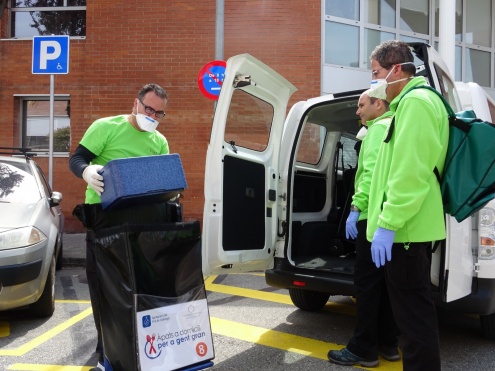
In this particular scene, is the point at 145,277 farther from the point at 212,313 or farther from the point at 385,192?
the point at 212,313

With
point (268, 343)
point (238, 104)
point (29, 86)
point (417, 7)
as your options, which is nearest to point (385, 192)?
point (238, 104)

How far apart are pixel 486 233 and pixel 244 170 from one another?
177 cm

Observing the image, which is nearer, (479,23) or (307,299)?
(307,299)

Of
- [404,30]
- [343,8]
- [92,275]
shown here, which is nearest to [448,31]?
[404,30]

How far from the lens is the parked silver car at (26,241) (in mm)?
4293

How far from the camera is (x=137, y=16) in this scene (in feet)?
35.3

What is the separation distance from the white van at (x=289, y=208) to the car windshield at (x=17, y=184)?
214 cm

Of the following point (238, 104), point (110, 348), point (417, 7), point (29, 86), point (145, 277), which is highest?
point (417, 7)

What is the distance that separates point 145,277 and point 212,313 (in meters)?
2.36

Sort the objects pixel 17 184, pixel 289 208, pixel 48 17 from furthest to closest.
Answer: pixel 48 17 < pixel 17 184 < pixel 289 208

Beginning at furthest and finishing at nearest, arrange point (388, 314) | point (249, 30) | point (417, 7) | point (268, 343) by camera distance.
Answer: point (417, 7)
point (249, 30)
point (268, 343)
point (388, 314)

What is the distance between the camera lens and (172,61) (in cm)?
1073

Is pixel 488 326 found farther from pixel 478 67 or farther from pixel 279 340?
pixel 478 67

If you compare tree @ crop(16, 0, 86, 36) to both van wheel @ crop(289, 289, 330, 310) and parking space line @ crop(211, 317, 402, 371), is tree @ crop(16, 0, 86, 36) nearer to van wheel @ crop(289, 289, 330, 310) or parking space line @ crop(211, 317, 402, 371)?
van wheel @ crop(289, 289, 330, 310)
